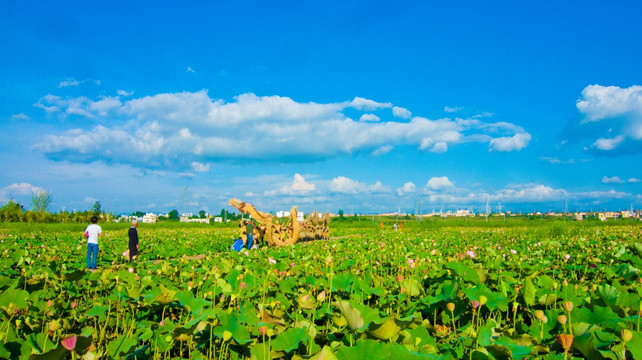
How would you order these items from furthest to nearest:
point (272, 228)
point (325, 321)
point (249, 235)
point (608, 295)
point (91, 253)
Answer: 1. point (272, 228)
2. point (249, 235)
3. point (91, 253)
4. point (325, 321)
5. point (608, 295)

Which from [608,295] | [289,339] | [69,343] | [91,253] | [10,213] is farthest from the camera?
[10,213]

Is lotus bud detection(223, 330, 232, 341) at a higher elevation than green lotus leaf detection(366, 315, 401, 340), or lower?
lower

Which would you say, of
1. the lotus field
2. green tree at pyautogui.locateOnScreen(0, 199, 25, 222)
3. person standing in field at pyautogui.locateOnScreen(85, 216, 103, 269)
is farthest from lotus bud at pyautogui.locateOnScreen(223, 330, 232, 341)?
green tree at pyautogui.locateOnScreen(0, 199, 25, 222)

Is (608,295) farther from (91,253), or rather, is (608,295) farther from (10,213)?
(10,213)

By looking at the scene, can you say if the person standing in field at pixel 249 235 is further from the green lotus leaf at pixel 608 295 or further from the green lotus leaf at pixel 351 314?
the green lotus leaf at pixel 351 314

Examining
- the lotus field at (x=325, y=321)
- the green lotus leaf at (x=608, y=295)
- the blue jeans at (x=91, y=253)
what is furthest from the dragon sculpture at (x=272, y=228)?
the green lotus leaf at (x=608, y=295)

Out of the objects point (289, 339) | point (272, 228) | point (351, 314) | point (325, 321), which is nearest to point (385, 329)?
point (351, 314)

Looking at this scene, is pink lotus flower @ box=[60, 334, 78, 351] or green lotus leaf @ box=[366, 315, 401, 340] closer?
pink lotus flower @ box=[60, 334, 78, 351]

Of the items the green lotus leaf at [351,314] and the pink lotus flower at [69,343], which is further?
the green lotus leaf at [351,314]

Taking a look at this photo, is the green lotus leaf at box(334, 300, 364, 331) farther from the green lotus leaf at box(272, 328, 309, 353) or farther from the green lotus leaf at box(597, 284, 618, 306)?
the green lotus leaf at box(597, 284, 618, 306)

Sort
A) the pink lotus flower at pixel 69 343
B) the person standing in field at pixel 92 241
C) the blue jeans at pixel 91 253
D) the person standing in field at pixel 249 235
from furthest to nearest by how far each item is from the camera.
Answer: the person standing in field at pixel 249 235
the blue jeans at pixel 91 253
the person standing in field at pixel 92 241
the pink lotus flower at pixel 69 343

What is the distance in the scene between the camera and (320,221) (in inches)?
805

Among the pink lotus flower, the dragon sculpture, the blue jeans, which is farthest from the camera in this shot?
the dragon sculpture

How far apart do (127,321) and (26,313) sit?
68 cm
